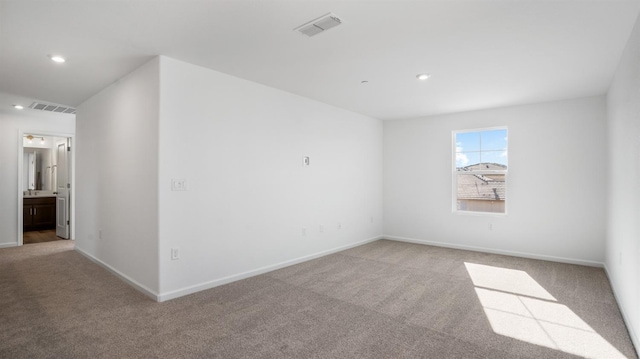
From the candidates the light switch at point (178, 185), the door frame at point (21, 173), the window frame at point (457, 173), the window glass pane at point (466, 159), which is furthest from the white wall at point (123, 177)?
the window glass pane at point (466, 159)

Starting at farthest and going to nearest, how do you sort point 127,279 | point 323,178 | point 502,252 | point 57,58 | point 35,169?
point 35,169 < point 502,252 < point 323,178 < point 127,279 < point 57,58

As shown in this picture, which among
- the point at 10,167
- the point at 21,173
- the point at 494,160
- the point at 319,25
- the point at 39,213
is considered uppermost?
the point at 319,25

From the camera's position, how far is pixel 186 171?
3422 millimetres

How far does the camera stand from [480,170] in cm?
559

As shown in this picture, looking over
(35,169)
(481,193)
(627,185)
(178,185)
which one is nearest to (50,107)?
(178,185)

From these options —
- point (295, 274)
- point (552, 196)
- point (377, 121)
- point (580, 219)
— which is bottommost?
point (295, 274)

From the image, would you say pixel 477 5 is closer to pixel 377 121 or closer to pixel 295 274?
pixel 295 274

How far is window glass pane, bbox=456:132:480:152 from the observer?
5672 mm

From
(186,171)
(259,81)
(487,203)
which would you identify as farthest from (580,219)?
(186,171)

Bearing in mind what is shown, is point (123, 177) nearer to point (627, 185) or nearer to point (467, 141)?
point (627, 185)

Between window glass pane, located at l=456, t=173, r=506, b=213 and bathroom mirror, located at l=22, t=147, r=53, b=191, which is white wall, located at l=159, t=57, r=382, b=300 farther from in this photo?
bathroom mirror, located at l=22, t=147, r=53, b=191

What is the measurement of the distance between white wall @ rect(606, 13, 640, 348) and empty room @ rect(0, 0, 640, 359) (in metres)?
0.04

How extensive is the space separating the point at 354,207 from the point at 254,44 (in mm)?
3663

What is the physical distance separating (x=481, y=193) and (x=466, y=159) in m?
0.66
